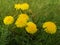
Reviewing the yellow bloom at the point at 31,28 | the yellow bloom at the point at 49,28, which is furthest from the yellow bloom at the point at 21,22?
the yellow bloom at the point at 49,28

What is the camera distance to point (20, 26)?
1885 mm

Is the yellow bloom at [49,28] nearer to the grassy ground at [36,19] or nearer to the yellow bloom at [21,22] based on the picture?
the grassy ground at [36,19]

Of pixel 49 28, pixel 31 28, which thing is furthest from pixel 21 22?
pixel 49 28

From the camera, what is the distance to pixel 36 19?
2.12m

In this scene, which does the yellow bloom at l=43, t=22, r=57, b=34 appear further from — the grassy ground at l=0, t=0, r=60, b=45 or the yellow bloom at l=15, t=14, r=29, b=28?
the yellow bloom at l=15, t=14, r=29, b=28

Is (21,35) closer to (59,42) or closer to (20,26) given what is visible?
(20,26)

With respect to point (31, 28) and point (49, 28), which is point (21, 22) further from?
point (49, 28)

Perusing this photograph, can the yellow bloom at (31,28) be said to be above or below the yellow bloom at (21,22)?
below

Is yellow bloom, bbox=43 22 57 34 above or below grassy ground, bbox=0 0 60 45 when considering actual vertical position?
above

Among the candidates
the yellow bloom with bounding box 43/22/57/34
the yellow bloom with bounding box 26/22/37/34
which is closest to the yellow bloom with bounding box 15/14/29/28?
the yellow bloom with bounding box 26/22/37/34

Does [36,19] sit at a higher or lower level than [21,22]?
lower

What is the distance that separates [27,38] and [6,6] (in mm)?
575

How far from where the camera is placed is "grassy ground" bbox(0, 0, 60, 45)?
190 centimetres

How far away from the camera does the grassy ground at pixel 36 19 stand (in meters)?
1.90
